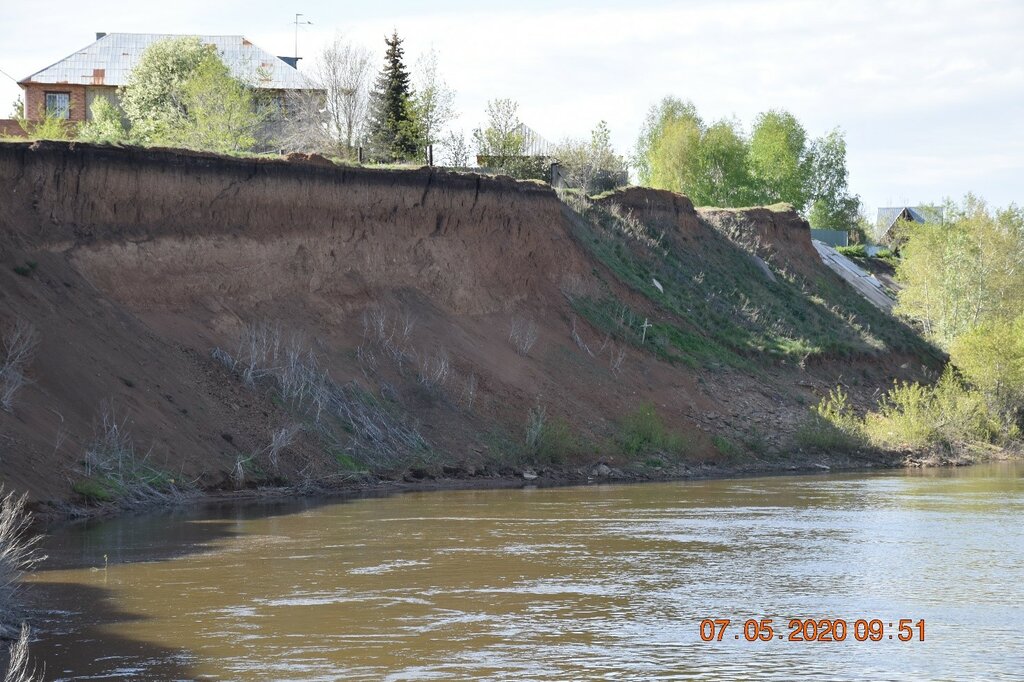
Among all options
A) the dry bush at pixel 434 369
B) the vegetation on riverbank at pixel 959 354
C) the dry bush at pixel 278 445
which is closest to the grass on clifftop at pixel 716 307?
the vegetation on riverbank at pixel 959 354

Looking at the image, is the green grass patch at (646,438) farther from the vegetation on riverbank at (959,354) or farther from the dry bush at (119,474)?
the dry bush at (119,474)

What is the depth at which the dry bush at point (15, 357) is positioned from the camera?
75.5ft

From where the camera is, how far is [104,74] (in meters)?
67.6

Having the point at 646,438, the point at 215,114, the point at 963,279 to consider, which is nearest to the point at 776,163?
the point at 963,279

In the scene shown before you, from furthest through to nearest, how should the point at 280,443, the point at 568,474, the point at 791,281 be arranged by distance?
the point at 791,281
the point at 568,474
the point at 280,443

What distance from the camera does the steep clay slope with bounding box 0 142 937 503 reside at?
26.0m

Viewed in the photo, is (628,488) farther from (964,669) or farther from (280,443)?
(964,669)

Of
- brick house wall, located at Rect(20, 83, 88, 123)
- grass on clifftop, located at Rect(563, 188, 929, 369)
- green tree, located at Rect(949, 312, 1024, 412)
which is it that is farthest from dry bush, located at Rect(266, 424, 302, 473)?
brick house wall, located at Rect(20, 83, 88, 123)

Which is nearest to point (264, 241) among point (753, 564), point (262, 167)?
point (262, 167)

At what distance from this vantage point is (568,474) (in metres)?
31.4

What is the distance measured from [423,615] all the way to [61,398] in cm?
1256

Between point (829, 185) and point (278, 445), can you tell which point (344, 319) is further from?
point (829, 185)

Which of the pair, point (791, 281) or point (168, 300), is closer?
point (168, 300)

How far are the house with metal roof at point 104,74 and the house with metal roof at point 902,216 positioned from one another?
36.8 m
